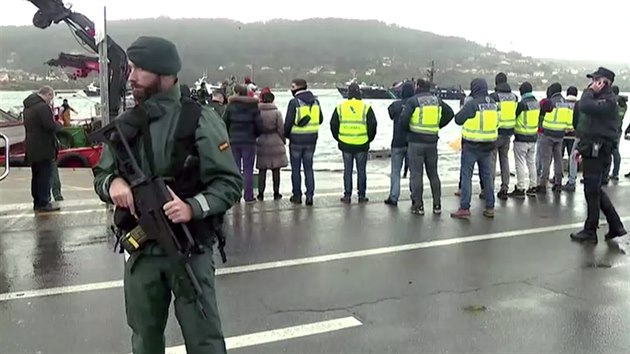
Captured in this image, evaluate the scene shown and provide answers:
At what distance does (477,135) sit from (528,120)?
1950 mm

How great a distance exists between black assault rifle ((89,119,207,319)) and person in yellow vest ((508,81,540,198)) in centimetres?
837

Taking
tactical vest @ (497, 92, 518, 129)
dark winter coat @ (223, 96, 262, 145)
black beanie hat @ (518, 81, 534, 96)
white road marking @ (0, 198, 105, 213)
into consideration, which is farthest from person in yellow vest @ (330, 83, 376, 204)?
white road marking @ (0, 198, 105, 213)

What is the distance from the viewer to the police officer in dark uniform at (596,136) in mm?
7045

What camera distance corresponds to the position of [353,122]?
948 centimetres

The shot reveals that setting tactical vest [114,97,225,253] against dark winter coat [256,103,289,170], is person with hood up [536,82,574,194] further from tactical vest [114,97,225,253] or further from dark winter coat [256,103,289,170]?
tactical vest [114,97,225,253]

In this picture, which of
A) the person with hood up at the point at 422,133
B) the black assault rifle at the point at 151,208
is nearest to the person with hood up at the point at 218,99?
the person with hood up at the point at 422,133

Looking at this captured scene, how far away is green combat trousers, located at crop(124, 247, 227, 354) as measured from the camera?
2.93 metres

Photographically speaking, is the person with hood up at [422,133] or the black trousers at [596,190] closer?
the black trousers at [596,190]

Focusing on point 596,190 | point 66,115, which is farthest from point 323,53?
point 596,190

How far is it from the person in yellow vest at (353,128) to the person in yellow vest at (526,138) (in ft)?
8.50

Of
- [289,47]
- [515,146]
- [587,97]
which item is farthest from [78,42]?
[289,47]

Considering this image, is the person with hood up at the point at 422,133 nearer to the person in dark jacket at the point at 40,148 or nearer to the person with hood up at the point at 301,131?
the person with hood up at the point at 301,131

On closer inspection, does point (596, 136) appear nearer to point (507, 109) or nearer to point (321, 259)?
point (507, 109)

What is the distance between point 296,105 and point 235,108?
931 mm
